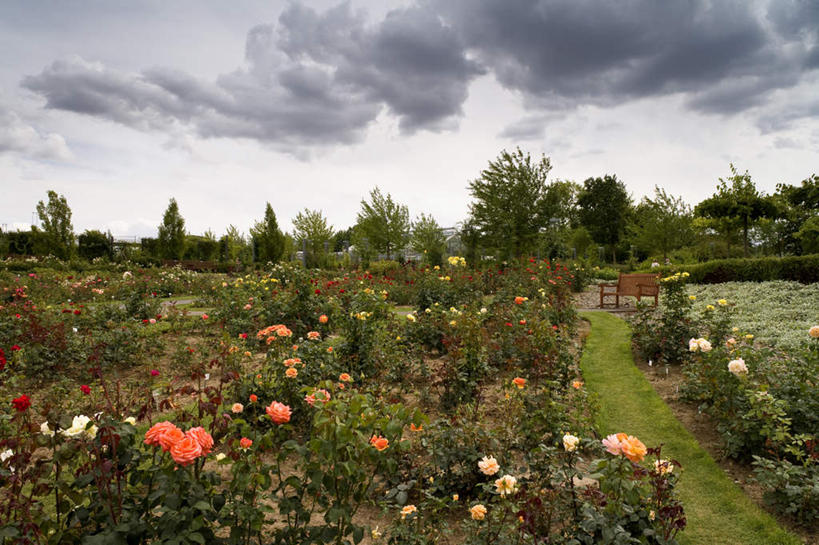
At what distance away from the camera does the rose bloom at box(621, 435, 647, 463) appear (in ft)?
6.05

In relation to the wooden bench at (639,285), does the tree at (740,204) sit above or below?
above

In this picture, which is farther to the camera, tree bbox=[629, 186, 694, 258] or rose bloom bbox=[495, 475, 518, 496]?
tree bbox=[629, 186, 694, 258]

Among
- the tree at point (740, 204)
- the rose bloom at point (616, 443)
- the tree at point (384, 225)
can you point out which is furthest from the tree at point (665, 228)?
the rose bloom at point (616, 443)

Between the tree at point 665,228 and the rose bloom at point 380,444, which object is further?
the tree at point 665,228

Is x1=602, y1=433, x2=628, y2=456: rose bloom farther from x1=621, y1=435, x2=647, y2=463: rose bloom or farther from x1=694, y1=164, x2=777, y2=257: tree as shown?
x1=694, y1=164, x2=777, y2=257: tree

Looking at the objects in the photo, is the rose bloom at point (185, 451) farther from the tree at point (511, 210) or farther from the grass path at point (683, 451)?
the tree at point (511, 210)

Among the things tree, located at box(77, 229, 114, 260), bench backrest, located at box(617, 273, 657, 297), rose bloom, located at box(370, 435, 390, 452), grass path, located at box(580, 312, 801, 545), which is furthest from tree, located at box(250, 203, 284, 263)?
rose bloom, located at box(370, 435, 390, 452)

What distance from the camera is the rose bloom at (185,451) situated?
151 centimetres

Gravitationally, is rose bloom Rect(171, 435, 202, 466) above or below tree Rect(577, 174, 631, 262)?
below

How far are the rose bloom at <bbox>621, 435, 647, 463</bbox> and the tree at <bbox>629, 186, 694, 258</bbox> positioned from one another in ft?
88.7

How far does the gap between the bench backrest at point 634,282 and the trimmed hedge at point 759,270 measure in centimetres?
328

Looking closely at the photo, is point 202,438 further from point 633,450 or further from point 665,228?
point 665,228

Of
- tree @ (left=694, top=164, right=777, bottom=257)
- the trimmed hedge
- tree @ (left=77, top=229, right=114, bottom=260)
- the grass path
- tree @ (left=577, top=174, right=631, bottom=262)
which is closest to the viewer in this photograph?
the grass path

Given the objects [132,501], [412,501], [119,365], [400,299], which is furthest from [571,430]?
[400,299]
